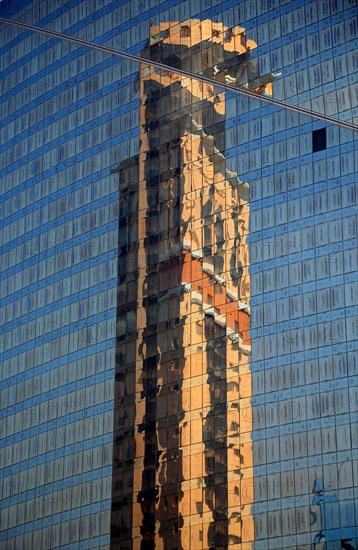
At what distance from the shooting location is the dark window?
300 ft

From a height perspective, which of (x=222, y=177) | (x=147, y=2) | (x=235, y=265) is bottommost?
(x=235, y=265)

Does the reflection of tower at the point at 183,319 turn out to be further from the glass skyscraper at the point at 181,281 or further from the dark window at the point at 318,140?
the dark window at the point at 318,140

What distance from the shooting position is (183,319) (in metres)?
97.5

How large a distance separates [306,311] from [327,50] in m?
19.3

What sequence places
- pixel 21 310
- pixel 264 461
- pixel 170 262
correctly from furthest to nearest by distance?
pixel 21 310
pixel 170 262
pixel 264 461

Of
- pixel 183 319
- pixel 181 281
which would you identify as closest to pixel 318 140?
pixel 181 281

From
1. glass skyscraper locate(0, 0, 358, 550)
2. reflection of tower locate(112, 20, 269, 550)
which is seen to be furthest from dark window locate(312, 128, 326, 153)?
reflection of tower locate(112, 20, 269, 550)

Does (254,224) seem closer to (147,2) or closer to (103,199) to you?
(103,199)

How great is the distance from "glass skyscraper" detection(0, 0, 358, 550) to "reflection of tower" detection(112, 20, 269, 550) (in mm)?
163

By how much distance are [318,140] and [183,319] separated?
17.1 meters

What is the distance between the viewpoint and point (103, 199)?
107688 millimetres

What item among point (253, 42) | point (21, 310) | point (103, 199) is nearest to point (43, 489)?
point (21, 310)

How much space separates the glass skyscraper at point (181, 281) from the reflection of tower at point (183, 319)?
0.53 ft

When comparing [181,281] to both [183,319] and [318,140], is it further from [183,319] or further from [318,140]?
[318,140]
